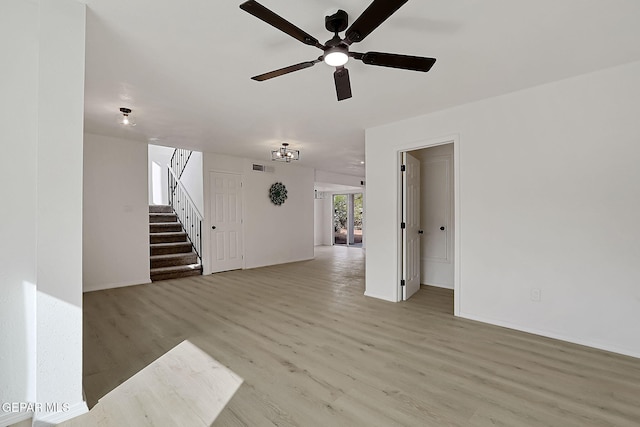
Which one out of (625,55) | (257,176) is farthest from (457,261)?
(257,176)

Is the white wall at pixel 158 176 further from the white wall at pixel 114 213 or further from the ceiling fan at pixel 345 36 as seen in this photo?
the ceiling fan at pixel 345 36

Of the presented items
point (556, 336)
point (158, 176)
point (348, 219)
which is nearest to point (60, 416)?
point (556, 336)

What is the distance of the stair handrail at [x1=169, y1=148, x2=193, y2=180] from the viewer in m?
7.02

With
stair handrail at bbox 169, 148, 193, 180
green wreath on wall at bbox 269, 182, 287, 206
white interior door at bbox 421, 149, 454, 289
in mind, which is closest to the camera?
white interior door at bbox 421, 149, 454, 289

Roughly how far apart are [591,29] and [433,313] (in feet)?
9.98

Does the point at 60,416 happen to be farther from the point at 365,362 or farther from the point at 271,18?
the point at 271,18

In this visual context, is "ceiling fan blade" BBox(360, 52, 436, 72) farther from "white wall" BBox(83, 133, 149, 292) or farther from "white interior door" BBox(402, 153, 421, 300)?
"white wall" BBox(83, 133, 149, 292)

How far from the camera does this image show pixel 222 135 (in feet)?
15.7

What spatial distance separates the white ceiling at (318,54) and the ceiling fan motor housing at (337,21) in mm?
44

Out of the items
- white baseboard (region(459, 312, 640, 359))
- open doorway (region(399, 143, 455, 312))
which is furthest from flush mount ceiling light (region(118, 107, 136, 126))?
white baseboard (region(459, 312, 640, 359))

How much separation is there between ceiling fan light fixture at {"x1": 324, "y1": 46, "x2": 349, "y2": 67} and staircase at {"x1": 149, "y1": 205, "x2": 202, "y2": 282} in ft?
17.0

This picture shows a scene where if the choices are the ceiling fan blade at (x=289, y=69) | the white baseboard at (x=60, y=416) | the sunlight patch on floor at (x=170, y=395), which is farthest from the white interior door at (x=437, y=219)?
the white baseboard at (x=60, y=416)

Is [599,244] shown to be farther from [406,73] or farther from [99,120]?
[99,120]

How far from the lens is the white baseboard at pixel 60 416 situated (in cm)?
169
